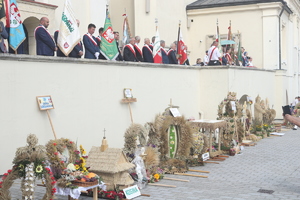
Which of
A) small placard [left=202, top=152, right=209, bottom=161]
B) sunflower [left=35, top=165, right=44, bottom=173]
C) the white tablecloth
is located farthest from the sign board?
small placard [left=202, top=152, right=209, bottom=161]

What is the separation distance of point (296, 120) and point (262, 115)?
10.2m

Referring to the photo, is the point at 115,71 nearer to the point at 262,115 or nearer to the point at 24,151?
the point at 24,151

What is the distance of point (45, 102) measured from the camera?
34.6ft

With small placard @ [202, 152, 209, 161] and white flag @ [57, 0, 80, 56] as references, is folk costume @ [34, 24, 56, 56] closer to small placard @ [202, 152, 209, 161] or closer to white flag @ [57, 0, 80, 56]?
white flag @ [57, 0, 80, 56]

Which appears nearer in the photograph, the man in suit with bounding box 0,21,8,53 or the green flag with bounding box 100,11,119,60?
the man in suit with bounding box 0,21,8,53

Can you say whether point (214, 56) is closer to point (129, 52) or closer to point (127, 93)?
point (129, 52)

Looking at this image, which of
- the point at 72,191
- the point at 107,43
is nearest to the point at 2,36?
the point at 107,43

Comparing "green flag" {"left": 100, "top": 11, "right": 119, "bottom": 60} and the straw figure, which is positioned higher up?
"green flag" {"left": 100, "top": 11, "right": 119, "bottom": 60}

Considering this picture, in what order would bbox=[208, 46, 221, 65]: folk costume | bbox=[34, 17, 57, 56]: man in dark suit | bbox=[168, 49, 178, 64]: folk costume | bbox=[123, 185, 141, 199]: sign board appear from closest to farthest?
bbox=[123, 185, 141, 199]: sign board, bbox=[34, 17, 57, 56]: man in dark suit, bbox=[168, 49, 178, 64]: folk costume, bbox=[208, 46, 221, 65]: folk costume

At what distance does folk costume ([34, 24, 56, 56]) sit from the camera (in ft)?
37.5

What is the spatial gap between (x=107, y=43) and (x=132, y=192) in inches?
240

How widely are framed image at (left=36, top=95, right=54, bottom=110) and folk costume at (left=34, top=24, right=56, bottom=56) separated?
1.44 meters

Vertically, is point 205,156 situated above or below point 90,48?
below

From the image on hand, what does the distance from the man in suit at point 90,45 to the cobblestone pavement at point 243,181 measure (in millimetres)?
4367
